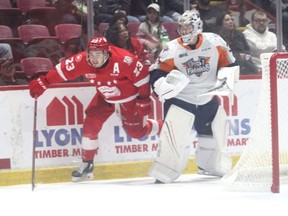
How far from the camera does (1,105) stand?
22.9 ft

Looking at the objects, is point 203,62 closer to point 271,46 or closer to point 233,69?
point 233,69

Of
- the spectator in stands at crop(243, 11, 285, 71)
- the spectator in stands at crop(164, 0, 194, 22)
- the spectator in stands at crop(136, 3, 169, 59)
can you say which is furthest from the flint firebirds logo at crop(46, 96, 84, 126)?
the spectator in stands at crop(243, 11, 285, 71)

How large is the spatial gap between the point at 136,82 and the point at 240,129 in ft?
3.66

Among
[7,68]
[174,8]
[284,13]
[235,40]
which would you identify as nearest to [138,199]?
[7,68]

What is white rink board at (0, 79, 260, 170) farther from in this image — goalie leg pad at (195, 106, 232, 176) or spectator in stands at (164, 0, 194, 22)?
spectator in stands at (164, 0, 194, 22)

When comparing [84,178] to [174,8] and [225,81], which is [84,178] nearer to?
[225,81]

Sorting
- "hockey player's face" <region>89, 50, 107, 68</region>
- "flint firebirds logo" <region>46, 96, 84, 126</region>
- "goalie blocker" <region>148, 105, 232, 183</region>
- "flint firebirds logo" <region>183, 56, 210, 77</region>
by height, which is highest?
"hockey player's face" <region>89, 50, 107, 68</region>

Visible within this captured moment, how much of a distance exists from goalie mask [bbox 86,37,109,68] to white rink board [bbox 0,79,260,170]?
45 cm

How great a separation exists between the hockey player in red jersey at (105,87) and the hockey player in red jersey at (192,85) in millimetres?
150

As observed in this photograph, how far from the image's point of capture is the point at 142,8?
7.71 metres

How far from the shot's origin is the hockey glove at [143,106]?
22.9 feet

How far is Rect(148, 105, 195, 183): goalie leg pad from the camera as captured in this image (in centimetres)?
692

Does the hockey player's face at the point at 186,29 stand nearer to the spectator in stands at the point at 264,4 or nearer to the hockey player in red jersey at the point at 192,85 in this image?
the hockey player in red jersey at the point at 192,85

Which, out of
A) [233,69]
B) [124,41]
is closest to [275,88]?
[233,69]
